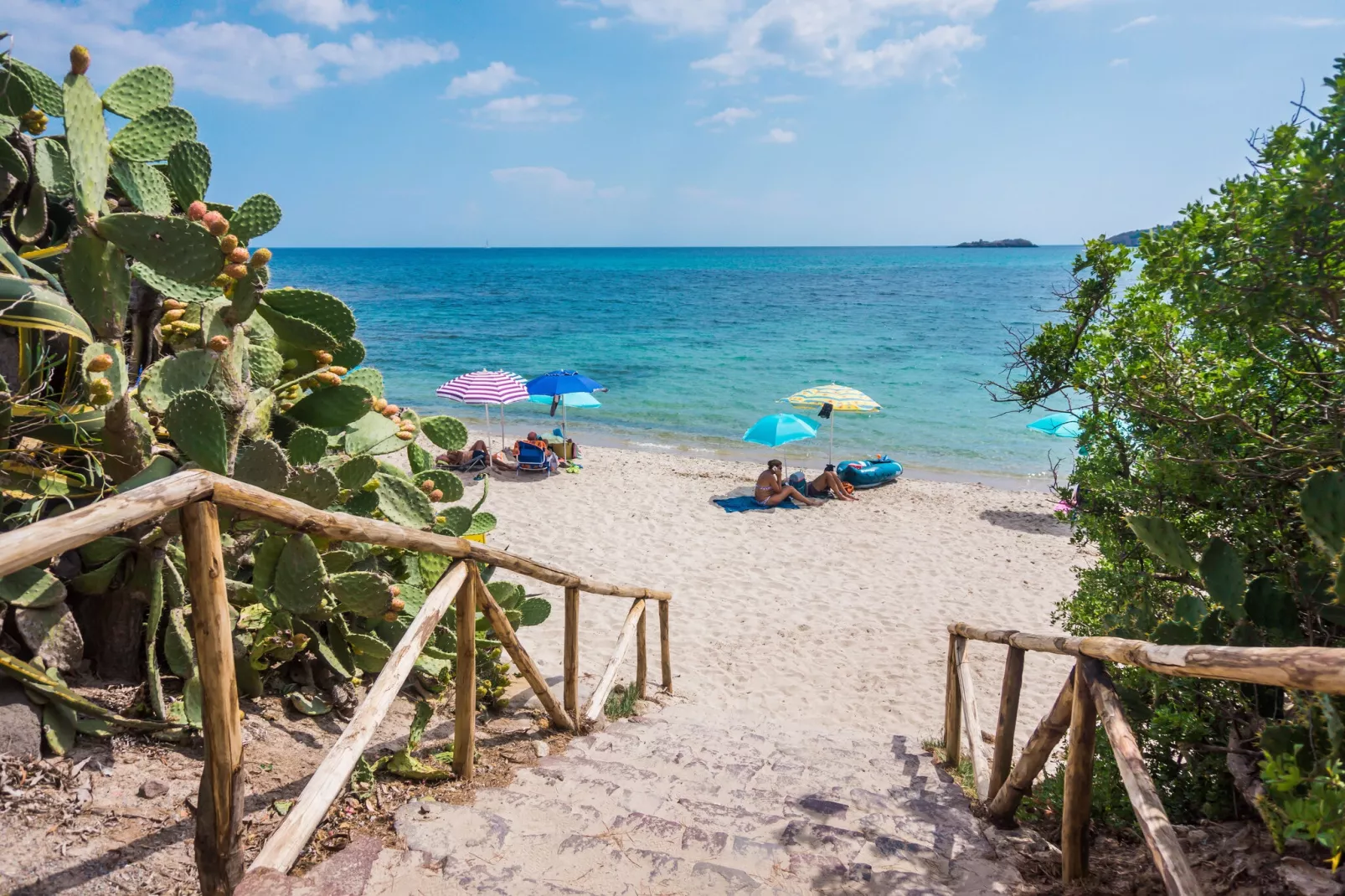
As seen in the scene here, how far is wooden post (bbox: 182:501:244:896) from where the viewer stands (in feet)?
5.67

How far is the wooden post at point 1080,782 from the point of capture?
7.90 ft

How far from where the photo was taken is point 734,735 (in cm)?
491

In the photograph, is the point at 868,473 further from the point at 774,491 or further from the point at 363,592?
the point at 363,592

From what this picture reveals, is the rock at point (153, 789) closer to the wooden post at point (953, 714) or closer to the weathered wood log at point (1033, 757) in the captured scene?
the weathered wood log at point (1033, 757)

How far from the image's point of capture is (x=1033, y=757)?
9.25ft

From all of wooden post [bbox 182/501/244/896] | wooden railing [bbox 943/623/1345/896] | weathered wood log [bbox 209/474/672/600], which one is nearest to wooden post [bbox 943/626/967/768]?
wooden railing [bbox 943/623/1345/896]

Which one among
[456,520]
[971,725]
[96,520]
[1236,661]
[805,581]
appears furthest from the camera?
[805,581]

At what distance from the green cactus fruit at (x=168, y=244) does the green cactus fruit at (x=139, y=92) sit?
844 millimetres

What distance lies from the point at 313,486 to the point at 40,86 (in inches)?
71.0

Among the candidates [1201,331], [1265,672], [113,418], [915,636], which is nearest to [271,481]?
[113,418]

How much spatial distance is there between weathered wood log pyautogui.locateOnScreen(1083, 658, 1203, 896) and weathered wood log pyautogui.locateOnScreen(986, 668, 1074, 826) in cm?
9

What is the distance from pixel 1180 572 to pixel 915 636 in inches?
187

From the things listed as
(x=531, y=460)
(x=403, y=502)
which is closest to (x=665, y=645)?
(x=403, y=502)

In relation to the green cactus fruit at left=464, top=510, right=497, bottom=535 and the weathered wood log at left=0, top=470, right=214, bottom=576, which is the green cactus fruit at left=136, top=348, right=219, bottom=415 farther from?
the green cactus fruit at left=464, top=510, right=497, bottom=535
